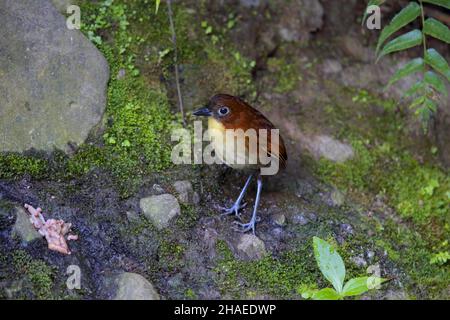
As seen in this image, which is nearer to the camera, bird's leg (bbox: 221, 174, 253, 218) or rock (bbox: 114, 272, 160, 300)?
rock (bbox: 114, 272, 160, 300)

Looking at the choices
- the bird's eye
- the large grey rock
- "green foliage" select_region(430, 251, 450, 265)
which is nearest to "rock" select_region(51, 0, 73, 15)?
the large grey rock

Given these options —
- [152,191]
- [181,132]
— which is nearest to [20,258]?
[152,191]

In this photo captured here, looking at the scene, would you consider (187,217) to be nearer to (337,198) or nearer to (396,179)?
(337,198)

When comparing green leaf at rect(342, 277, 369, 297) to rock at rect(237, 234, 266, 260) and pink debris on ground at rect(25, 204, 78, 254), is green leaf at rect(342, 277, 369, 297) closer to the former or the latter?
rock at rect(237, 234, 266, 260)

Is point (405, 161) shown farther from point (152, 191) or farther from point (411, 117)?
point (152, 191)

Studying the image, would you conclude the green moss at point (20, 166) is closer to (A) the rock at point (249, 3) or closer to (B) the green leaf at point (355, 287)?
(B) the green leaf at point (355, 287)

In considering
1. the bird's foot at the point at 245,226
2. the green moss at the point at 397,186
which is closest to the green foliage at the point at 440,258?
the green moss at the point at 397,186
